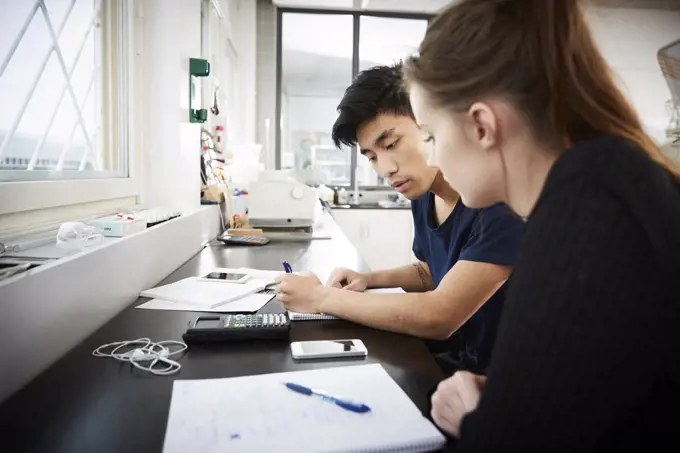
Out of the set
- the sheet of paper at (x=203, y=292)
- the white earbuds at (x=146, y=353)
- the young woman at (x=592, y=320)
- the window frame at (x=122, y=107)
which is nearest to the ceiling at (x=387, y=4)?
the window frame at (x=122, y=107)

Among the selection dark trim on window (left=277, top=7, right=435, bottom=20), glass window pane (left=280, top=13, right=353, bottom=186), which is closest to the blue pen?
glass window pane (left=280, top=13, right=353, bottom=186)

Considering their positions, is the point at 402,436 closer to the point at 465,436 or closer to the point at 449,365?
the point at 465,436

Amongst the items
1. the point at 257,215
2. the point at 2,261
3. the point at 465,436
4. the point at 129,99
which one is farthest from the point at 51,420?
the point at 257,215

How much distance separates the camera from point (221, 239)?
2002 mm

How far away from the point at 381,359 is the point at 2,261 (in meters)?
0.64

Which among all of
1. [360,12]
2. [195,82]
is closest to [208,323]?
[195,82]

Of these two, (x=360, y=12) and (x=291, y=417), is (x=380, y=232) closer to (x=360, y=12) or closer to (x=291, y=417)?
(x=360, y=12)

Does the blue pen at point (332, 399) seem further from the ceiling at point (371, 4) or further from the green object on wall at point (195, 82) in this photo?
the ceiling at point (371, 4)

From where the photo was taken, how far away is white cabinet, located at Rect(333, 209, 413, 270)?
427 cm

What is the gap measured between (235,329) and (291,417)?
0.95ft

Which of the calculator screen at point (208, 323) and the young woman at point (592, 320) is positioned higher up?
the young woman at point (592, 320)

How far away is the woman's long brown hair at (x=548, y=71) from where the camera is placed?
541 mm

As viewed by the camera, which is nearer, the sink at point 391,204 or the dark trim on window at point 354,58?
the sink at point 391,204

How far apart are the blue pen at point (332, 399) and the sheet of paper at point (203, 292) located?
1.47 feet
